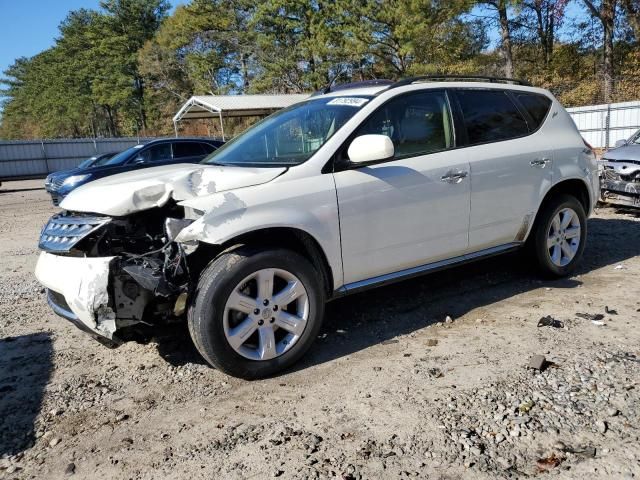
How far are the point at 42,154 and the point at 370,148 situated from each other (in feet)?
99.1

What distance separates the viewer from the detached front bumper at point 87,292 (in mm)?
2941

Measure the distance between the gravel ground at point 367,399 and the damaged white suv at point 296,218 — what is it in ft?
1.35

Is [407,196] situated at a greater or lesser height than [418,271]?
greater

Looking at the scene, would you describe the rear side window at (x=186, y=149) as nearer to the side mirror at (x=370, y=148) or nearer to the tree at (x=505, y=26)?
the side mirror at (x=370, y=148)

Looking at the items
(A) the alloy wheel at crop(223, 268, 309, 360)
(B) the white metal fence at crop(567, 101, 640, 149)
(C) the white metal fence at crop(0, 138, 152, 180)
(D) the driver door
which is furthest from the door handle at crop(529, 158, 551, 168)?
(C) the white metal fence at crop(0, 138, 152, 180)

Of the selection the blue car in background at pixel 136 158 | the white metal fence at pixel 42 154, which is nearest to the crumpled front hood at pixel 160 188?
the blue car in background at pixel 136 158

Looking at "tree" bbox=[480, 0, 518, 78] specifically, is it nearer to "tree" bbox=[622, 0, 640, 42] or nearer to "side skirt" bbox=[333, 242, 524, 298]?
"tree" bbox=[622, 0, 640, 42]

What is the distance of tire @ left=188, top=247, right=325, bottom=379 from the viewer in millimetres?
3023

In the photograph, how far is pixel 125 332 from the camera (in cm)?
307

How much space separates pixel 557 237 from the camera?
482 centimetres

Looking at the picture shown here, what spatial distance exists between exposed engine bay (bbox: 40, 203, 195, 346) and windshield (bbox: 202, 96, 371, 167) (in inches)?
32.7

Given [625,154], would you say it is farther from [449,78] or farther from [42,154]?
[42,154]

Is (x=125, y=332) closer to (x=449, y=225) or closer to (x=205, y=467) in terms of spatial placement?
(x=205, y=467)

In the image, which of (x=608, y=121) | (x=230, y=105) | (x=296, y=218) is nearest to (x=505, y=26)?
(x=608, y=121)
